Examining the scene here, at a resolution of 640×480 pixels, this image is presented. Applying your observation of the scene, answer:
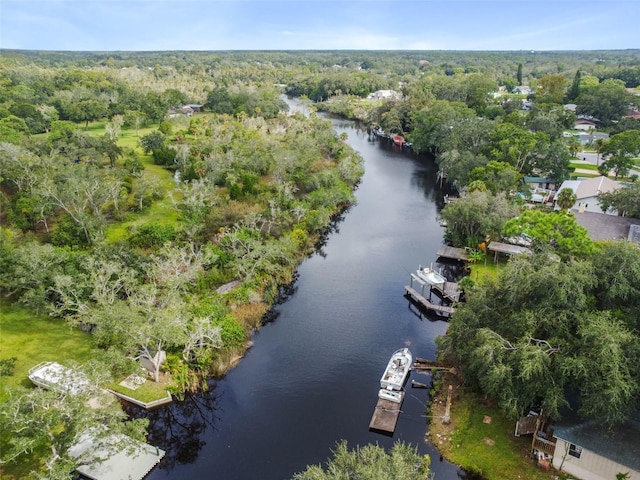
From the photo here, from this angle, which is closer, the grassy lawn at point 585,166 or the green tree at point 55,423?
the green tree at point 55,423

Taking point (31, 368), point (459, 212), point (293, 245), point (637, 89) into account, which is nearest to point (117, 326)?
point (31, 368)

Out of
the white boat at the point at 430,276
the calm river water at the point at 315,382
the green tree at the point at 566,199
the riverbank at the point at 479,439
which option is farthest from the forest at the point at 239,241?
the white boat at the point at 430,276

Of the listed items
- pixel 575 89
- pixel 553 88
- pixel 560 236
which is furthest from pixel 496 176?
→ pixel 575 89

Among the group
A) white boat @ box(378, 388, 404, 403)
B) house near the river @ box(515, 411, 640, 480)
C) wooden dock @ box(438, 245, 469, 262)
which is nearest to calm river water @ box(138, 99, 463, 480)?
white boat @ box(378, 388, 404, 403)

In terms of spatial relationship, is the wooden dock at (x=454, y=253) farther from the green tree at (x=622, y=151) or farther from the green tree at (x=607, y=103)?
the green tree at (x=607, y=103)

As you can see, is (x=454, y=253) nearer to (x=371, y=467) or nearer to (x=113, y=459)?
(x=371, y=467)

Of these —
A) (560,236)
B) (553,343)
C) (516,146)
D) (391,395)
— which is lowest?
(391,395)
